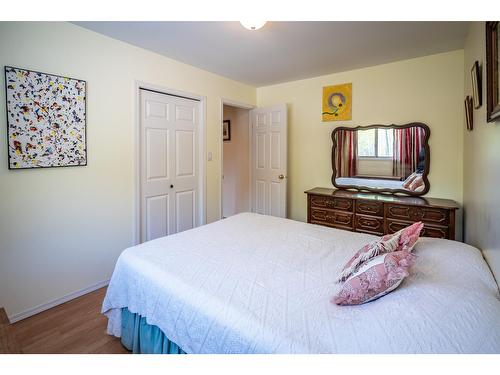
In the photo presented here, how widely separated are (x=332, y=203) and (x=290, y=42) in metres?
1.81

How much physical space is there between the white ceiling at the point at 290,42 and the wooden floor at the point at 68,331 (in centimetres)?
234

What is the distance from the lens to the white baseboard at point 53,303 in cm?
203

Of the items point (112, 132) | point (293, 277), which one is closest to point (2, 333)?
point (293, 277)

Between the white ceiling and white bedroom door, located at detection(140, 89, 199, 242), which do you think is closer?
the white ceiling

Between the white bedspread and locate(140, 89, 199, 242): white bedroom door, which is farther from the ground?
locate(140, 89, 199, 242): white bedroom door

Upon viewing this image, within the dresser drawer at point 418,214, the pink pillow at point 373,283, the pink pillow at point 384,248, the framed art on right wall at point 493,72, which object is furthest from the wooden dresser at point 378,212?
the pink pillow at point 373,283

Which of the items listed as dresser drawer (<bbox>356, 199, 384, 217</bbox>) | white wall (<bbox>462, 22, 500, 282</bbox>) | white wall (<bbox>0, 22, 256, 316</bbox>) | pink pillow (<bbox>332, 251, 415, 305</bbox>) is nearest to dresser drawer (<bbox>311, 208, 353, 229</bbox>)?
dresser drawer (<bbox>356, 199, 384, 217</bbox>)

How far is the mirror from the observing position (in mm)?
2998

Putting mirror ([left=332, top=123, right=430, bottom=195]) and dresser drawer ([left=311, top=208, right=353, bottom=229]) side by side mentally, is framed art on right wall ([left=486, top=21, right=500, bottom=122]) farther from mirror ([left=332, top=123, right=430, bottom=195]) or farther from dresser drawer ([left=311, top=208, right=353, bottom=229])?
dresser drawer ([left=311, top=208, right=353, bottom=229])

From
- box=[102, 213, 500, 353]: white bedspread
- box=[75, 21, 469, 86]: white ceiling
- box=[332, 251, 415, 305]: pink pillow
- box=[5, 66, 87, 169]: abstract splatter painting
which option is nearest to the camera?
box=[102, 213, 500, 353]: white bedspread

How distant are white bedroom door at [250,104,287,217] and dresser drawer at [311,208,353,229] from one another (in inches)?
23.8

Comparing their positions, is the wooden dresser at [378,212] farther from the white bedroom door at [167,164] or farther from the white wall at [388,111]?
the white bedroom door at [167,164]

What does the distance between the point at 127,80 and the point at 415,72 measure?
3071mm

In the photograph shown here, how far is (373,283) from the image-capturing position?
3.52 ft
